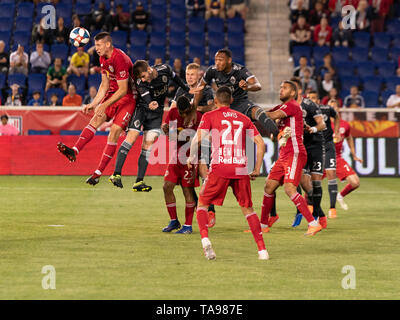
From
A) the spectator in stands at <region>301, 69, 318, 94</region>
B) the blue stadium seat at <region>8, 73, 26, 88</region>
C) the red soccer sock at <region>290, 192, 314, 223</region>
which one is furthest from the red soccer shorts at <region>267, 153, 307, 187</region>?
the blue stadium seat at <region>8, 73, 26, 88</region>

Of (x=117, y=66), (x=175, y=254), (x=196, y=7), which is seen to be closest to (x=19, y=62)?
(x=196, y=7)

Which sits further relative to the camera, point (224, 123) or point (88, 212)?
point (88, 212)

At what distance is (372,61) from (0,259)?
1968 cm

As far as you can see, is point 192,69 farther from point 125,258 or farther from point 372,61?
point 372,61

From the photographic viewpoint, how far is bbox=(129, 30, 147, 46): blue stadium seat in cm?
2650

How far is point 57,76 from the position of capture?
23.9m

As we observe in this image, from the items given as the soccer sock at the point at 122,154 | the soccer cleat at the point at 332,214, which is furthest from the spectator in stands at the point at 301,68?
the soccer sock at the point at 122,154

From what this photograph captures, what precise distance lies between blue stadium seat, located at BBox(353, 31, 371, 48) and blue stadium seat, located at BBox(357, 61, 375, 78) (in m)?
1.12

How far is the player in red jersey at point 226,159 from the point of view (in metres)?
9.35

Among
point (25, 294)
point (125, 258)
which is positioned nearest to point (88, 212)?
point (125, 258)

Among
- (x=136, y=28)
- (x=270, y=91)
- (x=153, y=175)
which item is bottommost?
(x=153, y=175)

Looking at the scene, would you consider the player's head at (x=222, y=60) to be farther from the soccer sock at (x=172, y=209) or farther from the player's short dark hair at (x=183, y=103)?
the soccer sock at (x=172, y=209)

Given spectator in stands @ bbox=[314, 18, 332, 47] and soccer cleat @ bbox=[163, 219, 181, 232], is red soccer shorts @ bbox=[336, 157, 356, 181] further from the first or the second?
spectator in stands @ bbox=[314, 18, 332, 47]

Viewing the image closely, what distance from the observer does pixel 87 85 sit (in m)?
24.5
